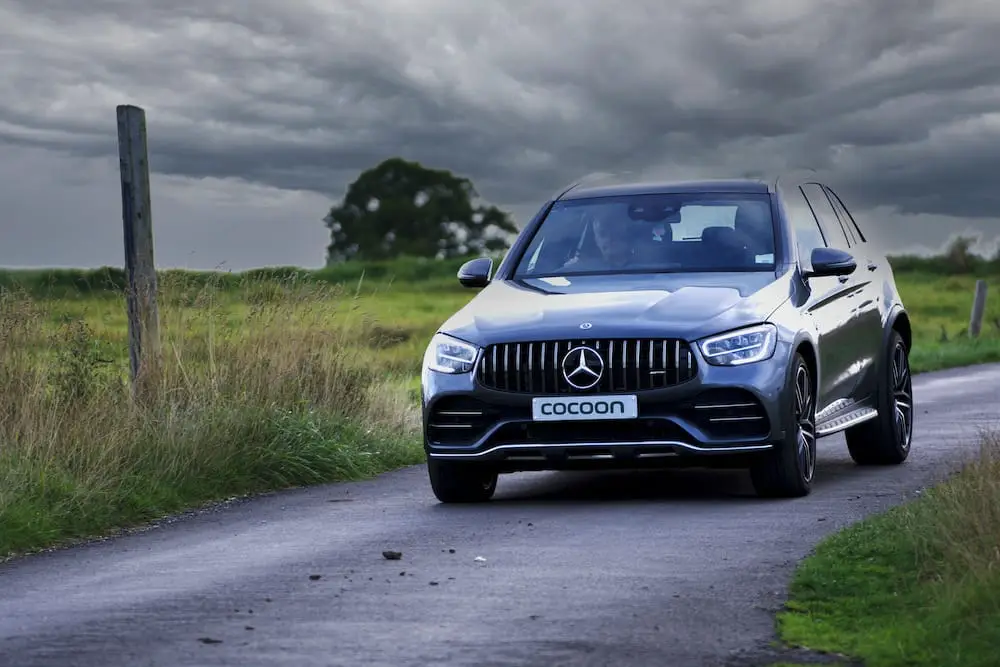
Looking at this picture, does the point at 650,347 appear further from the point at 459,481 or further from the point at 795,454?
the point at 459,481

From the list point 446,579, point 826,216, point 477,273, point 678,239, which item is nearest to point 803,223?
point 826,216

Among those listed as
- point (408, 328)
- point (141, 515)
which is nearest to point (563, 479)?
point (141, 515)

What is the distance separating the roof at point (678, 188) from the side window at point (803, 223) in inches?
8.2

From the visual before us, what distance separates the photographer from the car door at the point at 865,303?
12.6m

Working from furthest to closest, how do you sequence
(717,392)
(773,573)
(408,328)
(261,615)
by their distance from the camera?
(408,328)
(717,392)
(773,573)
(261,615)

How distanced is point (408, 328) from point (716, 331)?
124 feet

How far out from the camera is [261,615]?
7.25 m

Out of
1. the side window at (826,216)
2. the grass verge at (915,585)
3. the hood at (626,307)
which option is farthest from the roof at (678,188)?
the grass verge at (915,585)

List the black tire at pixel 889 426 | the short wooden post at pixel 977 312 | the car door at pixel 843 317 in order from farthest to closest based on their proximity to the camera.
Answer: the short wooden post at pixel 977 312
the black tire at pixel 889 426
the car door at pixel 843 317

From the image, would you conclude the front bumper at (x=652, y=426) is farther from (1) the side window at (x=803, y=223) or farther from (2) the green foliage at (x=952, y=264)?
(2) the green foliage at (x=952, y=264)

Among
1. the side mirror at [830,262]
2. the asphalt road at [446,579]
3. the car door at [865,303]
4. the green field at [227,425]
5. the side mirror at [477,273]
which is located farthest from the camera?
the car door at [865,303]

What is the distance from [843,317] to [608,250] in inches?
61.3

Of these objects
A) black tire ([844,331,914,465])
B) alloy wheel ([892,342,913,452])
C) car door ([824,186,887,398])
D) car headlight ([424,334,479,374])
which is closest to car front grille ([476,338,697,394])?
car headlight ([424,334,479,374])

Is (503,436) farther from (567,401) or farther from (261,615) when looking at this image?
(261,615)
